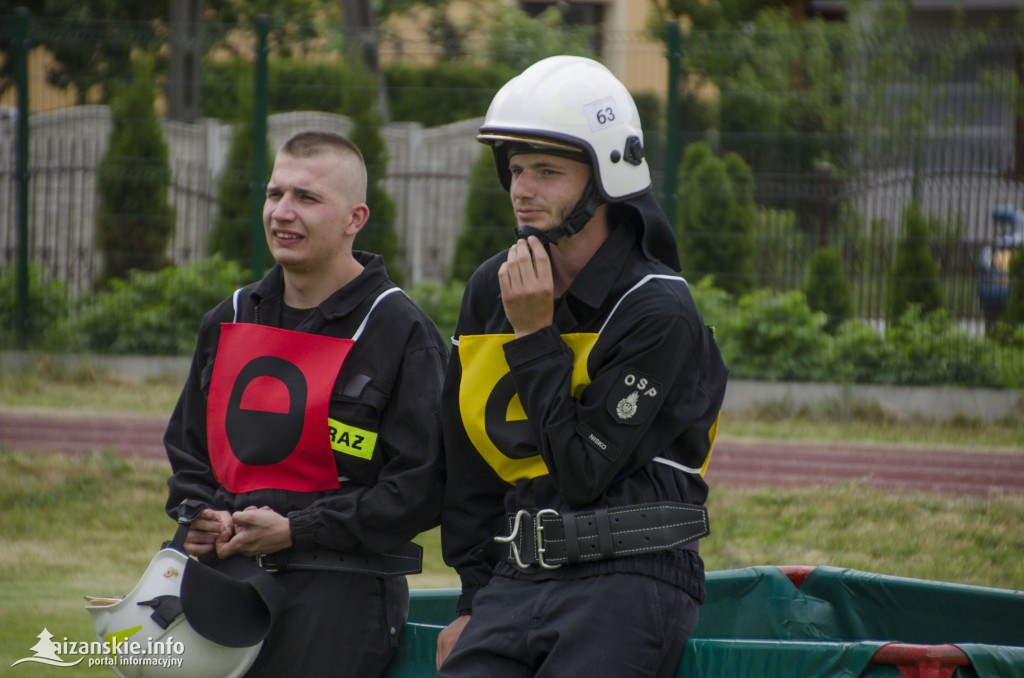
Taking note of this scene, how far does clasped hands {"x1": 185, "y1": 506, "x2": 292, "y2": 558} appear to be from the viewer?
12.5ft

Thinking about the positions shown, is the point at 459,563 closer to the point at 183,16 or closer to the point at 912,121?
the point at 912,121

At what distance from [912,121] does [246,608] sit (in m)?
9.67

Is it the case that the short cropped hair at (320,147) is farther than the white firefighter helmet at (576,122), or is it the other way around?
the short cropped hair at (320,147)

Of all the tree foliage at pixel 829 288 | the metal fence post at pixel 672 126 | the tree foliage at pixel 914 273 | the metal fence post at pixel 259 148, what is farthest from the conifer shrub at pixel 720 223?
the metal fence post at pixel 259 148

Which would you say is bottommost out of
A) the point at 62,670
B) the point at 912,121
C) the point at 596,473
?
the point at 62,670

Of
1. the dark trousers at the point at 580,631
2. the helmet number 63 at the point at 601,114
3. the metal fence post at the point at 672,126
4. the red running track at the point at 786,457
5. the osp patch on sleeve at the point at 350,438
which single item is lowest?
the red running track at the point at 786,457

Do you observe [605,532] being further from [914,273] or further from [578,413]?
[914,273]

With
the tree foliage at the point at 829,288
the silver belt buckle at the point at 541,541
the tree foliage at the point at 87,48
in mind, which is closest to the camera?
the silver belt buckle at the point at 541,541

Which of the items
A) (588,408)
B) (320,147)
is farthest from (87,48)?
(588,408)

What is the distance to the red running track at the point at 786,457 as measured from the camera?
9430 mm

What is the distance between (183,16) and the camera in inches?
938

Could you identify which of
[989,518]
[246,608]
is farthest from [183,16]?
[246,608]

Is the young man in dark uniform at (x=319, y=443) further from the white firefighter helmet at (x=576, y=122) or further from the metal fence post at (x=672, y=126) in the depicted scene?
the metal fence post at (x=672, y=126)

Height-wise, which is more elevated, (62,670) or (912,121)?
(912,121)
